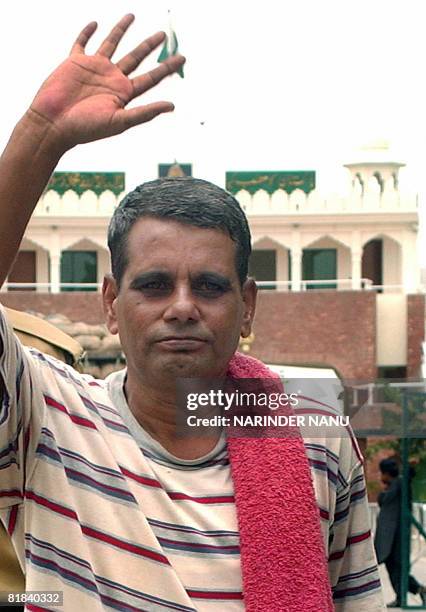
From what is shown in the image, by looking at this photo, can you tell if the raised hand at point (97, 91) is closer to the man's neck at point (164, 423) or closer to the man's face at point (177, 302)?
the man's face at point (177, 302)

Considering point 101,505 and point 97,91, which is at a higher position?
point 97,91

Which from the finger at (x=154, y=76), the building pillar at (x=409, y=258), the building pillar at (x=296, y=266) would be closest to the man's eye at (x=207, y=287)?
the finger at (x=154, y=76)

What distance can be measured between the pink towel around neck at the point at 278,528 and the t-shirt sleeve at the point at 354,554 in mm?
68

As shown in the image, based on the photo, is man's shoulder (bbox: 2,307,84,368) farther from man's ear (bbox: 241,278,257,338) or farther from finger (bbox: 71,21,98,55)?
finger (bbox: 71,21,98,55)

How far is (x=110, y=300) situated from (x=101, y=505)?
274 mm

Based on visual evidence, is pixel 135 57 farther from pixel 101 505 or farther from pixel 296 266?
pixel 296 266

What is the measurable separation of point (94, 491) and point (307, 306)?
2833 cm

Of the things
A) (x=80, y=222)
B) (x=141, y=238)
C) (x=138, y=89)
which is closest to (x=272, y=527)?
(x=141, y=238)

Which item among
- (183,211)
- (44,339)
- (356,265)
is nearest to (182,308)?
(183,211)

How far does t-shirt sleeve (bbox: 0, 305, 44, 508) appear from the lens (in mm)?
1602

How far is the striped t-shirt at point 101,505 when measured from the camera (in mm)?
1622

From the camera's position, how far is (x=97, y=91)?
1.63 m

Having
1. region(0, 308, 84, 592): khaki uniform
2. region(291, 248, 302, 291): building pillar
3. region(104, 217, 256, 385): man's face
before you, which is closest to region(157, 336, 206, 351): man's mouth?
region(104, 217, 256, 385): man's face

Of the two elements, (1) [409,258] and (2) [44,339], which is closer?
(2) [44,339]
